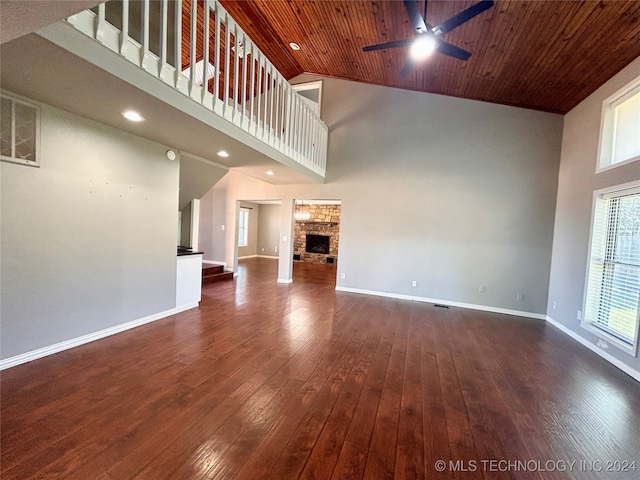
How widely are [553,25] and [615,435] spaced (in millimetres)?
3958

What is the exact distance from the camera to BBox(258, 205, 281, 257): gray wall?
1084cm

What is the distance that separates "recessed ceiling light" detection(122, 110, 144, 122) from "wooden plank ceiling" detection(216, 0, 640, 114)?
2916mm

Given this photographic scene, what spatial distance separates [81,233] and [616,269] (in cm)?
622

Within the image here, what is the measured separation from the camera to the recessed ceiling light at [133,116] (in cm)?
257

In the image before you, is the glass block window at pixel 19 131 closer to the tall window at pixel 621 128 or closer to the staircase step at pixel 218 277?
the staircase step at pixel 218 277

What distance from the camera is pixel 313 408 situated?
6.68 feet

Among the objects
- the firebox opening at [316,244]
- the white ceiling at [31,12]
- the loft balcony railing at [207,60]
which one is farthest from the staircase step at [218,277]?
the white ceiling at [31,12]

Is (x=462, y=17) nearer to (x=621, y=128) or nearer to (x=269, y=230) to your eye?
(x=621, y=128)

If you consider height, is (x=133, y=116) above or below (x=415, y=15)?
below

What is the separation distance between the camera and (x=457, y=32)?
11.3 feet

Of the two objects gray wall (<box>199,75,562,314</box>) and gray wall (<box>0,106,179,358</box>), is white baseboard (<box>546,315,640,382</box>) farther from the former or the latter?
gray wall (<box>0,106,179,358</box>)

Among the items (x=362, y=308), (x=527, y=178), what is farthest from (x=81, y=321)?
(x=527, y=178)

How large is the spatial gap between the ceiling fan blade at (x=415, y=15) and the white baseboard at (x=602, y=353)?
423cm

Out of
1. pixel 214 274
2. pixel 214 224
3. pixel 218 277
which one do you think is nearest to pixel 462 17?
pixel 218 277
